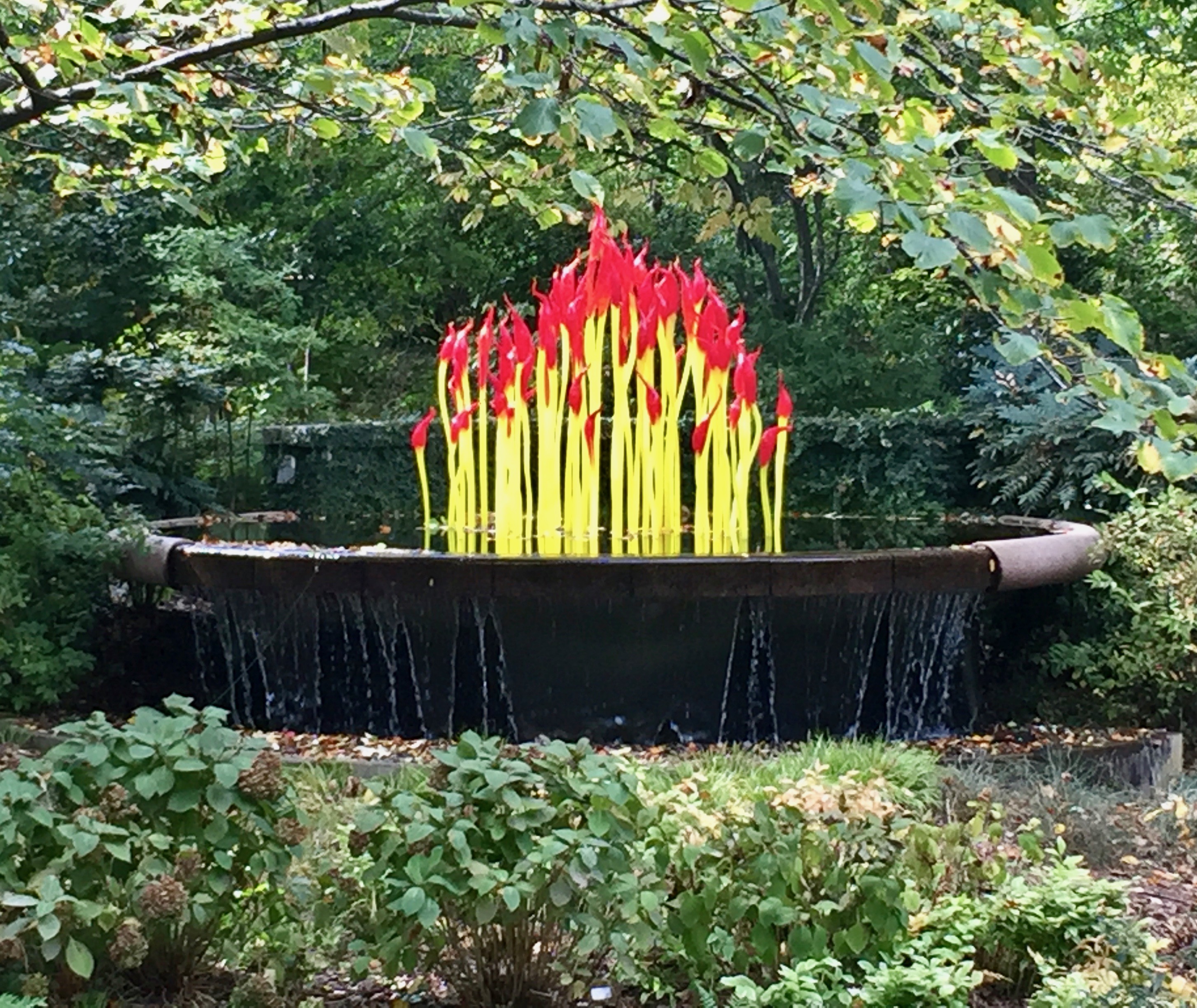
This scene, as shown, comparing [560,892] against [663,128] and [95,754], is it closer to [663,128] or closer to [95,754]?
[95,754]

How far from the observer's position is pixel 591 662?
6.09 metres

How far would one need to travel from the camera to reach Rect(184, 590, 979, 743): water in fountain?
6.07 meters

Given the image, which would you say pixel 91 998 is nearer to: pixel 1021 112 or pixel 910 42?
pixel 910 42

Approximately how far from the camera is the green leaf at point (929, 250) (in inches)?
79.5

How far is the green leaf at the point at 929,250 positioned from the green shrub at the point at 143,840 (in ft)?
5.79

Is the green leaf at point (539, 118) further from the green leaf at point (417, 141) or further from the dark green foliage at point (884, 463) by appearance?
the dark green foliage at point (884, 463)

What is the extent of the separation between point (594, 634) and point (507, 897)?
325cm

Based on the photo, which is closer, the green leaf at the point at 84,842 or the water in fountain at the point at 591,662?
the green leaf at the point at 84,842

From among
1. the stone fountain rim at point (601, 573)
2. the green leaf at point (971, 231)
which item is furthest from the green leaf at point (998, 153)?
the stone fountain rim at point (601, 573)

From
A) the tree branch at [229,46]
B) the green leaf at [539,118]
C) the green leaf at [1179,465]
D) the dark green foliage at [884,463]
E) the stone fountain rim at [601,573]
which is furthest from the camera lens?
the dark green foliage at [884,463]

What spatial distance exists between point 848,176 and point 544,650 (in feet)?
13.3

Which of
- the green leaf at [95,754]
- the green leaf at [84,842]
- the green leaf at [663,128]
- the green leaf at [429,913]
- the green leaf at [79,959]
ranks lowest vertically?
the green leaf at [79,959]

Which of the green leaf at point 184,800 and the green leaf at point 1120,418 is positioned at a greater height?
the green leaf at point 1120,418

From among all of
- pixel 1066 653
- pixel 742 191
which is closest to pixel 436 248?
pixel 742 191
